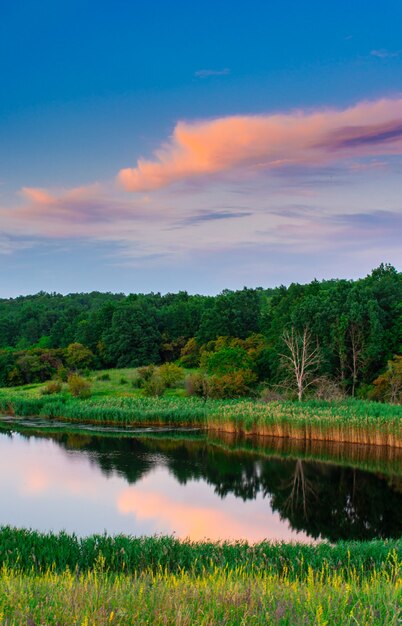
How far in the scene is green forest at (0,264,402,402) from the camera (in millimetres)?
43938

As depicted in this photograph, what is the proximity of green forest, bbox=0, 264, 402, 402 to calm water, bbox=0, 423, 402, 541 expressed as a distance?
11.4m

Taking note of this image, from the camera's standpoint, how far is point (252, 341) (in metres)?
57.0

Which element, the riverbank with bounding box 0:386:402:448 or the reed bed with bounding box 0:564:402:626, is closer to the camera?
the reed bed with bounding box 0:564:402:626

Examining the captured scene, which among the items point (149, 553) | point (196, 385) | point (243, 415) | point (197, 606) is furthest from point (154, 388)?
point (197, 606)

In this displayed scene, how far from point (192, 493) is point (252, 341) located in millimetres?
35203

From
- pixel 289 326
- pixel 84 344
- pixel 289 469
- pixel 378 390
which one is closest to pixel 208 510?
pixel 289 469

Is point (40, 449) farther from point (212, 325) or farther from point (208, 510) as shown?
Result: point (212, 325)

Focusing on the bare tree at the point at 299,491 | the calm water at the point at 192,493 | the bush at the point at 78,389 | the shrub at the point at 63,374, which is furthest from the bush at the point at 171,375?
the bare tree at the point at 299,491

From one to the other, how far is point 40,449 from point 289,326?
2480 centimetres

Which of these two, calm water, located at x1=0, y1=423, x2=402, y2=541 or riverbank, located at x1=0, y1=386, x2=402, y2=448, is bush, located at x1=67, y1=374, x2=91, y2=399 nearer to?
riverbank, located at x1=0, y1=386, x2=402, y2=448

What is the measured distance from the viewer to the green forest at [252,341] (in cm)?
4394

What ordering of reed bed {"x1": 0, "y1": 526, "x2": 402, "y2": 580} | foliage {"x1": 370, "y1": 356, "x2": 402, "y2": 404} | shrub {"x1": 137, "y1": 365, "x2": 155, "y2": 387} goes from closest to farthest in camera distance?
reed bed {"x1": 0, "y1": 526, "x2": 402, "y2": 580}, foliage {"x1": 370, "y1": 356, "x2": 402, "y2": 404}, shrub {"x1": 137, "y1": 365, "x2": 155, "y2": 387}

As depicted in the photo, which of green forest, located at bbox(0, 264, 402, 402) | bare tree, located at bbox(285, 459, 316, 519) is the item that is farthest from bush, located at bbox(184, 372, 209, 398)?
bare tree, located at bbox(285, 459, 316, 519)

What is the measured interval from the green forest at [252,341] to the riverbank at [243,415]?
14.4 feet
